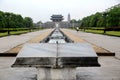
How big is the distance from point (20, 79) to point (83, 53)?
4.63ft

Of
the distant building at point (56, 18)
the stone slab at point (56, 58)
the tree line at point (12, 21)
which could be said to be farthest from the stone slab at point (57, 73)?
the distant building at point (56, 18)

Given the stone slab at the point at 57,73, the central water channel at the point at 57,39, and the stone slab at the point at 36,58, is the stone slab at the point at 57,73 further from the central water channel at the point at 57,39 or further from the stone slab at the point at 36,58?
the central water channel at the point at 57,39

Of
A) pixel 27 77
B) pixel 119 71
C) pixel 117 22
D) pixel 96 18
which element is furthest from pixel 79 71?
pixel 96 18

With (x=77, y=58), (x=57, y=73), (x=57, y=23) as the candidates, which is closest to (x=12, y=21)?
(x=57, y=23)

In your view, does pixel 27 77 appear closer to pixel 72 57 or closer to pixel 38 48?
pixel 38 48

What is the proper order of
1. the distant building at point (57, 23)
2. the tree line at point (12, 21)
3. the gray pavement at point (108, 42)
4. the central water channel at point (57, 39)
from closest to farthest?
the gray pavement at point (108, 42)
the central water channel at point (57, 39)
the tree line at point (12, 21)
the distant building at point (57, 23)

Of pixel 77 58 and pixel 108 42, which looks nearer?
pixel 77 58

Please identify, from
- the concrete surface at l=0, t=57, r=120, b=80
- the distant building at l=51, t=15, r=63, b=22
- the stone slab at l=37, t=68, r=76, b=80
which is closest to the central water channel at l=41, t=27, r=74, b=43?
the concrete surface at l=0, t=57, r=120, b=80

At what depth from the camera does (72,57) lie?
546 centimetres

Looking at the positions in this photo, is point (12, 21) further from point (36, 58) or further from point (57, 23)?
point (36, 58)

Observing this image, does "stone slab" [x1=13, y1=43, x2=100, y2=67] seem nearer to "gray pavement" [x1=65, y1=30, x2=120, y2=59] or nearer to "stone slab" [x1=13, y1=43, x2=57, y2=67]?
"stone slab" [x1=13, y1=43, x2=57, y2=67]

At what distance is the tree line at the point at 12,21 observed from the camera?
50.1 metres

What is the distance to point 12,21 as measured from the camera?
7594cm

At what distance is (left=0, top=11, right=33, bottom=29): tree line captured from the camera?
5007cm
